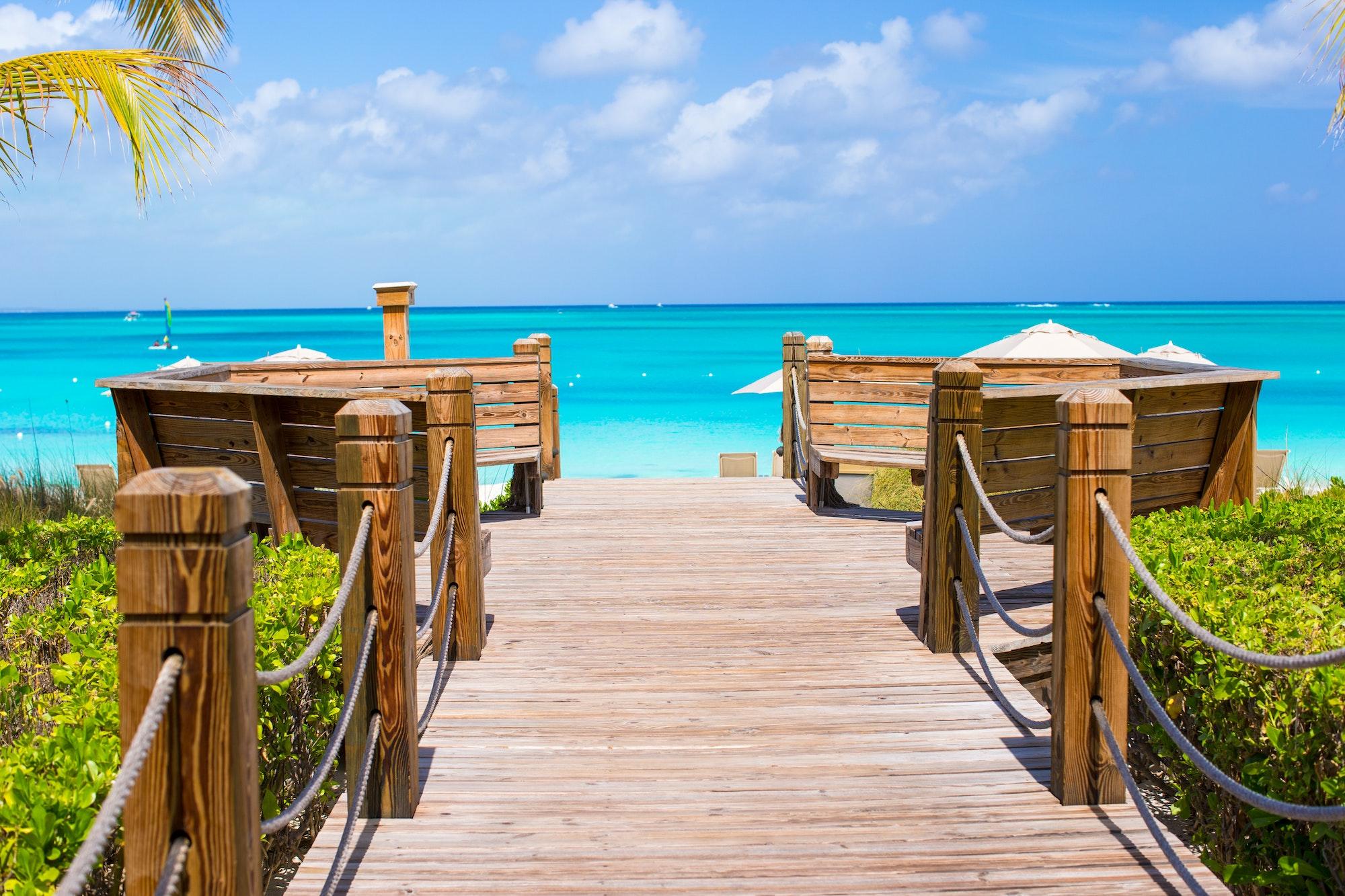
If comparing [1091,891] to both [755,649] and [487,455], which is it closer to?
[755,649]

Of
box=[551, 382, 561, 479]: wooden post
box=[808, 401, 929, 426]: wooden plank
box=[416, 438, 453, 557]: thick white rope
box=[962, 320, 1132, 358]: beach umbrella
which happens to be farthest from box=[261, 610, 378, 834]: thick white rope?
box=[962, 320, 1132, 358]: beach umbrella

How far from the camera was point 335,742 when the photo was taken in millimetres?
3107

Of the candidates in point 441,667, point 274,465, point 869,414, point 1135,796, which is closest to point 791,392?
point 869,414

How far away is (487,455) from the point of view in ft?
Answer: 30.7

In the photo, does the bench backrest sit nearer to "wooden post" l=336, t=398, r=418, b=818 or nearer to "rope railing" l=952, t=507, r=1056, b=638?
"wooden post" l=336, t=398, r=418, b=818

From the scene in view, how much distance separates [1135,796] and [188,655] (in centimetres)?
303

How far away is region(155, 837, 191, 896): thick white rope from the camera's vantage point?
1.98 m

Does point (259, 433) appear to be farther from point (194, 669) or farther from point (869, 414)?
point (869, 414)

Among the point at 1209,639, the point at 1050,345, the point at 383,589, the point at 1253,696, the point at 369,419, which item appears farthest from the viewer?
the point at 1050,345

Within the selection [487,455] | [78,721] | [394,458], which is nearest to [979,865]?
[394,458]

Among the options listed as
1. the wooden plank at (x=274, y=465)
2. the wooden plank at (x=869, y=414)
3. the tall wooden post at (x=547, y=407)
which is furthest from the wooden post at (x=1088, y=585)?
the tall wooden post at (x=547, y=407)

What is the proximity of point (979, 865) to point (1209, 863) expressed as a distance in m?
1.09

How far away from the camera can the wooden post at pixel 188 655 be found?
6.45 ft

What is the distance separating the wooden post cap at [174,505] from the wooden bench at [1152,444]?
411cm
